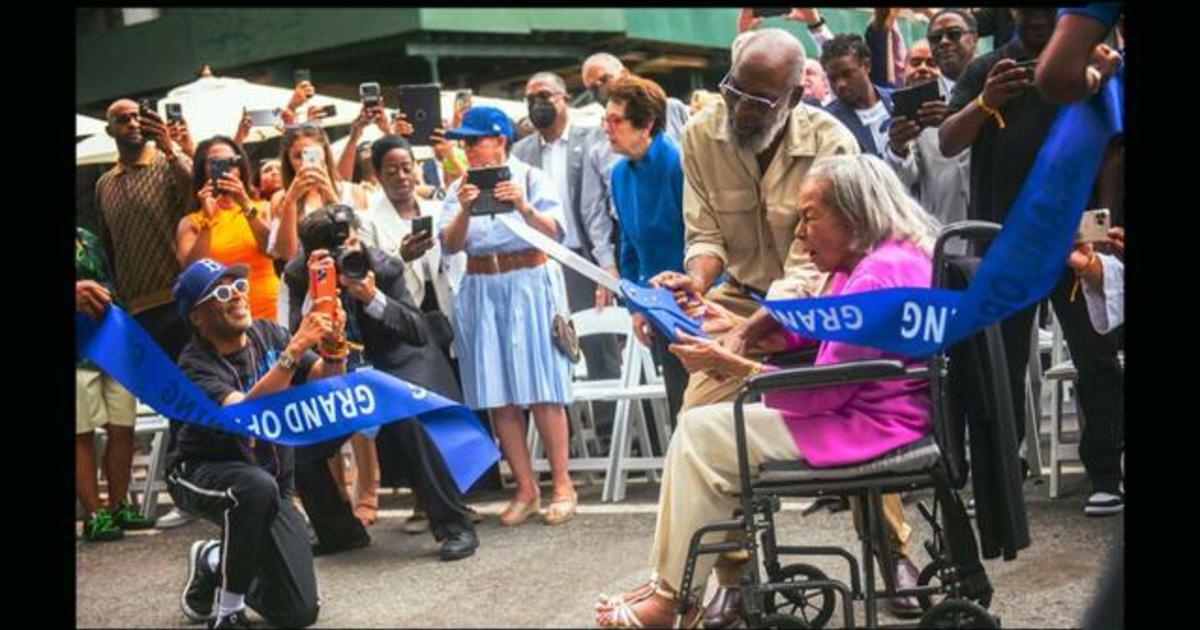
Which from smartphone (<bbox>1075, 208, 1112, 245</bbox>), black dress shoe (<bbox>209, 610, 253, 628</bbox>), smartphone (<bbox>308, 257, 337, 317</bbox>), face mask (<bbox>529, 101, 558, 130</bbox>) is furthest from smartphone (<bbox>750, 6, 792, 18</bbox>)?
black dress shoe (<bbox>209, 610, 253, 628</bbox>)

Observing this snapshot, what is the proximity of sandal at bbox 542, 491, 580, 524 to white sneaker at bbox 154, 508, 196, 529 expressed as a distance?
66 centimetres

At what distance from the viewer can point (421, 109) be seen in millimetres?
2684

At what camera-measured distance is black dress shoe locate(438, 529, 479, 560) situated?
112 inches

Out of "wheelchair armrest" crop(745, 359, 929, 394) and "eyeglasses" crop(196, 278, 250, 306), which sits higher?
"eyeglasses" crop(196, 278, 250, 306)

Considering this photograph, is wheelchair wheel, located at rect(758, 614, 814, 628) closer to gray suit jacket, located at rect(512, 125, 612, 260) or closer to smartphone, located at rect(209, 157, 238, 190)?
gray suit jacket, located at rect(512, 125, 612, 260)

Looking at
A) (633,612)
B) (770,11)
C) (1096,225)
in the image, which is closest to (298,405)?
(633,612)

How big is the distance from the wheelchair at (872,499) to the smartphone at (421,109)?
0.71 meters

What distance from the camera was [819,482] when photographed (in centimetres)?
238

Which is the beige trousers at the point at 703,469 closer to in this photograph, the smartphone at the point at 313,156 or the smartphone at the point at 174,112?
the smartphone at the point at 313,156

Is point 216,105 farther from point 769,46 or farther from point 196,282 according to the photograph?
point 769,46
